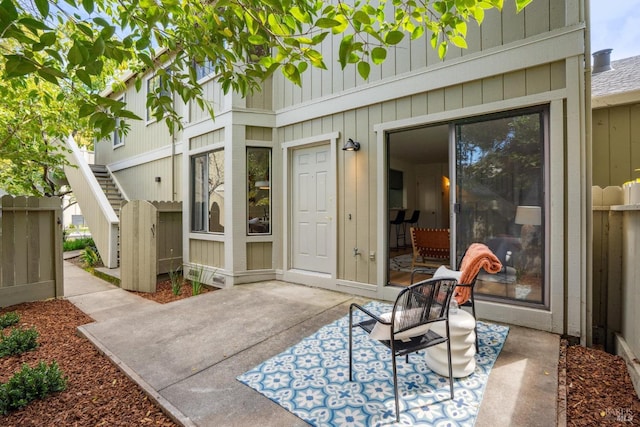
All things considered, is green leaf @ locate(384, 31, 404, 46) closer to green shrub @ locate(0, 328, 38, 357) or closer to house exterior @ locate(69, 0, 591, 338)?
house exterior @ locate(69, 0, 591, 338)

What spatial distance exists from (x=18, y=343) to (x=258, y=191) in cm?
345

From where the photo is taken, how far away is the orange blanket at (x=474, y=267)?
8.24ft

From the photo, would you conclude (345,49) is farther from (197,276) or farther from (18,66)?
(197,276)

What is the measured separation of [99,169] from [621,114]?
12.6m

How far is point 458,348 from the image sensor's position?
229 centimetres

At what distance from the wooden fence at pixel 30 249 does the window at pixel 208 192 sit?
2.06 m

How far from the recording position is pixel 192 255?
598cm

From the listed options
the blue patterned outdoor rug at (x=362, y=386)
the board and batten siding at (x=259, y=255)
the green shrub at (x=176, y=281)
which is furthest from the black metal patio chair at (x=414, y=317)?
the green shrub at (x=176, y=281)

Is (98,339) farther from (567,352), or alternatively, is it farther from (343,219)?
(567,352)

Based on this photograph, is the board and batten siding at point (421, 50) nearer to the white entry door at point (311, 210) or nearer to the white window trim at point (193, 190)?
the white entry door at point (311, 210)

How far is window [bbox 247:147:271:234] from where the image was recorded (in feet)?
17.5

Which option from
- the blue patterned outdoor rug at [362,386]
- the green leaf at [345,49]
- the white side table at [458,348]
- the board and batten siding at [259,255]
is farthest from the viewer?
the board and batten siding at [259,255]

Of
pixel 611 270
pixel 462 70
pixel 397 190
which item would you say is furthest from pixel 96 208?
pixel 611 270

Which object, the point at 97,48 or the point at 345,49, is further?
the point at 345,49
